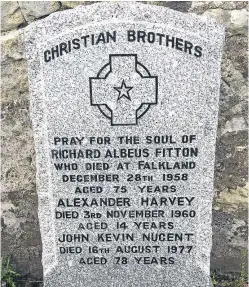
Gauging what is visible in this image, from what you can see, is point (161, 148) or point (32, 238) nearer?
point (161, 148)

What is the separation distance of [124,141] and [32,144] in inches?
31.9

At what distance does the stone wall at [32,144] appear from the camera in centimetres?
261

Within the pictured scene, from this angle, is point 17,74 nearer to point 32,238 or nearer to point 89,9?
point 89,9

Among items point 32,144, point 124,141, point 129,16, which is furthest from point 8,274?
point 129,16

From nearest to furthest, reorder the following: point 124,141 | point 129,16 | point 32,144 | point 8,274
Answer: point 129,16
point 124,141
point 32,144
point 8,274

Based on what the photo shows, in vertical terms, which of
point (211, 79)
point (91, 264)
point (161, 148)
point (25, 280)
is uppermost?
point (211, 79)

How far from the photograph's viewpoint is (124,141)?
241 cm

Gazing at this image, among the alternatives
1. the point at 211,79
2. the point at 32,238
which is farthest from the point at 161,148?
the point at 32,238

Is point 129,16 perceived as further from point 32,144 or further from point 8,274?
point 8,274

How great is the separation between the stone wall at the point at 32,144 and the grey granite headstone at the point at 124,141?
1.42 feet

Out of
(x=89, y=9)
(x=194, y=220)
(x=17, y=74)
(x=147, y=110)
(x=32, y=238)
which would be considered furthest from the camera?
(x=32, y=238)

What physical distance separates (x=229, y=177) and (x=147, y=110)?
36.7 inches

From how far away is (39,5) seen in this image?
2.61 m

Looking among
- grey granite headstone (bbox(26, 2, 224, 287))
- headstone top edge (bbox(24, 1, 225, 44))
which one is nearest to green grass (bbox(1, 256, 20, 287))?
grey granite headstone (bbox(26, 2, 224, 287))
